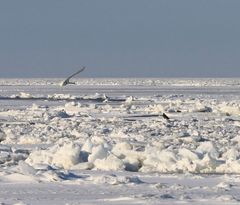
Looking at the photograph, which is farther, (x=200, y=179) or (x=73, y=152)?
(x=73, y=152)

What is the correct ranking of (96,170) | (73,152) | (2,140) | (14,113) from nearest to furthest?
(96,170)
(73,152)
(2,140)
(14,113)

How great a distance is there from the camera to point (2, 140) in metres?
17.5

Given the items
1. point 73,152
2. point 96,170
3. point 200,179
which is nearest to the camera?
point 200,179

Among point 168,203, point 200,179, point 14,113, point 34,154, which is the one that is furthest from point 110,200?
point 14,113

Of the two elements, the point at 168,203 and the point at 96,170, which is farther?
the point at 96,170

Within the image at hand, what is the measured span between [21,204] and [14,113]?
22649 millimetres

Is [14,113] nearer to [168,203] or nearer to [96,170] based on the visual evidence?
[96,170]

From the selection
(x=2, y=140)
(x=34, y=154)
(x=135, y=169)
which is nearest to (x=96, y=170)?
(x=135, y=169)

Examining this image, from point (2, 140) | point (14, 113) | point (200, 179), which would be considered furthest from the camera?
point (14, 113)

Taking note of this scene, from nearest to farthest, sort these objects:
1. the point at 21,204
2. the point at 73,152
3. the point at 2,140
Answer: the point at 21,204, the point at 73,152, the point at 2,140

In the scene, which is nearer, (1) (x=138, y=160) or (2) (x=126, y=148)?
(1) (x=138, y=160)

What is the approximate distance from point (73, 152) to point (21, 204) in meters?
3.95

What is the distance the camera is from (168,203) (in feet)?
28.4

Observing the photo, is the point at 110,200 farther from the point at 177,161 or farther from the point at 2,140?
the point at 2,140
